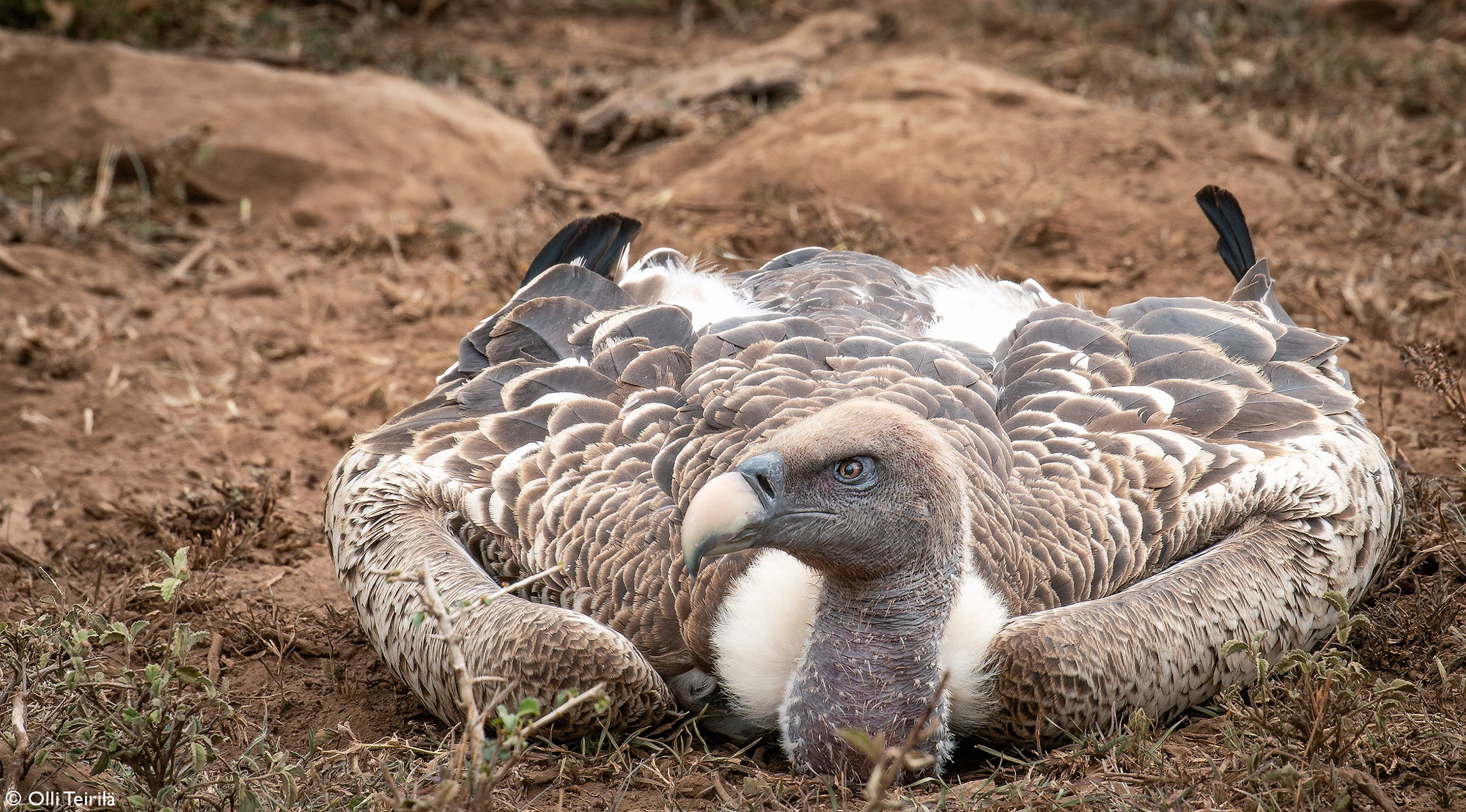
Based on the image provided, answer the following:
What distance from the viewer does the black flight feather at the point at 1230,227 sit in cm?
618

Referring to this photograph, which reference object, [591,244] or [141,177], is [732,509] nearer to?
[591,244]

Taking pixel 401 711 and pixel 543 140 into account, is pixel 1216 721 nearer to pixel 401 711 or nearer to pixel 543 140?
pixel 401 711

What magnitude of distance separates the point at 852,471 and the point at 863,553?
279 millimetres

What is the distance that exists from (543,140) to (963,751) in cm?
753

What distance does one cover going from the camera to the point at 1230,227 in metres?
6.23

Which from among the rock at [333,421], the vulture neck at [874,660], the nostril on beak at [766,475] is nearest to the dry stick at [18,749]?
the nostril on beak at [766,475]

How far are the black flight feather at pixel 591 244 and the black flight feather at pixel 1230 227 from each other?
2.77 m

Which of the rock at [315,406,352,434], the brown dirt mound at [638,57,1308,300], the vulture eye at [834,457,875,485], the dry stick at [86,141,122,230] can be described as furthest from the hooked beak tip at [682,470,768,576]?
the dry stick at [86,141,122,230]

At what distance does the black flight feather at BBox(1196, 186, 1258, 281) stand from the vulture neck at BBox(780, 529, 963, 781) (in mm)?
2872

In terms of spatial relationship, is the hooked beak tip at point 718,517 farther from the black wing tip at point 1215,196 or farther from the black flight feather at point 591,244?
the black wing tip at point 1215,196

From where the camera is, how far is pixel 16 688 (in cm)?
404

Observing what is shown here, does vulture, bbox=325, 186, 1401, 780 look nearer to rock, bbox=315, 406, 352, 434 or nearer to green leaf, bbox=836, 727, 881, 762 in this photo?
green leaf, bbox=836, 727, 881, 762

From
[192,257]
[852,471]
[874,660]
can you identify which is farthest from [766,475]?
[192,257]

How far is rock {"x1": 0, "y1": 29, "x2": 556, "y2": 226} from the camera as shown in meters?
9.57
